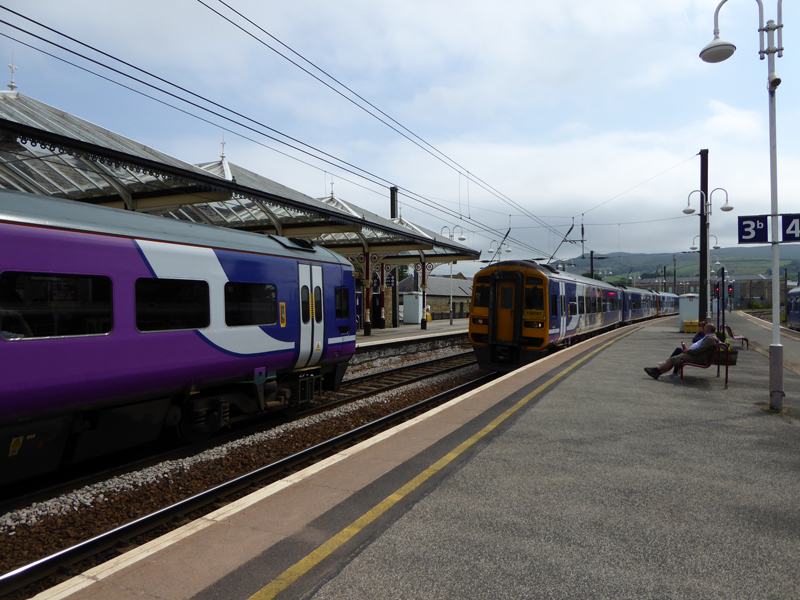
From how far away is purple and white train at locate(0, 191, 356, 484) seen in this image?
189 inches

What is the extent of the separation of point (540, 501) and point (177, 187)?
41.3ft

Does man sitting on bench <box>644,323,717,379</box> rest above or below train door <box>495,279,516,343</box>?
below

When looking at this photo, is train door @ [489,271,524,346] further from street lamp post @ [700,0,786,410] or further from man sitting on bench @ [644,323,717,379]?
street lamp post @ [700,0,786,410]

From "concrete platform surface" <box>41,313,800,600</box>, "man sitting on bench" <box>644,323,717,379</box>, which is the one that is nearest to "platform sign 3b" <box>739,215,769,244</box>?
"man sitting on bench" <box>644,323,717,379</box>

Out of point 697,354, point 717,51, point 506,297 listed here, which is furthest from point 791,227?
point 506,297

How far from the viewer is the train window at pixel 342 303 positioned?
985 centimetres

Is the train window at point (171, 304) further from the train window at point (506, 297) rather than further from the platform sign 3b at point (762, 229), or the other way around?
the train window at point (506, 297)

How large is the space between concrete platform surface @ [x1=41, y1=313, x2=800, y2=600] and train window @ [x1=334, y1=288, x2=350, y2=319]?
149 inches

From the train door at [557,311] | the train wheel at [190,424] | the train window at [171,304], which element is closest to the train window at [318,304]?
the train window at [171,304]

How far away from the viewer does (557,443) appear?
5898mm

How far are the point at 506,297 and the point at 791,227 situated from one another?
287 inches

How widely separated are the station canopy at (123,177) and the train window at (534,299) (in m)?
7.11

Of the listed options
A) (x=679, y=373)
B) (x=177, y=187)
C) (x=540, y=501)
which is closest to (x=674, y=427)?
(x=540, y=501)

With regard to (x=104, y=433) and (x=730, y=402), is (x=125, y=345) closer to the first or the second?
(x=104, y=433)
